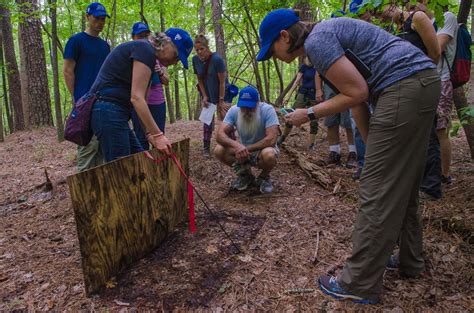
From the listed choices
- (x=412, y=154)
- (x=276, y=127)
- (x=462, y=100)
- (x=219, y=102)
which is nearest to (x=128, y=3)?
(x=219, y=102)

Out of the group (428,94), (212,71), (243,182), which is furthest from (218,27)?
(428,94)

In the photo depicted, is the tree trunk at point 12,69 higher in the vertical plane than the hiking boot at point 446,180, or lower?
higher

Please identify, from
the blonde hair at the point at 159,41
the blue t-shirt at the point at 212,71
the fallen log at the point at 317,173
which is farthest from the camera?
the blue t-shirt at the point at 212,71

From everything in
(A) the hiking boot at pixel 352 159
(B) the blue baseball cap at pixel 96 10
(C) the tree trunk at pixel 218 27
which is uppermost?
(C) the tree trunk at pixel 218 27

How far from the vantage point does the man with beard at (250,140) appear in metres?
4.05

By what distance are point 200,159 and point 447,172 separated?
11.3 feet

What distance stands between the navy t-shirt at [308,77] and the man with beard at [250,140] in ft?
7.15

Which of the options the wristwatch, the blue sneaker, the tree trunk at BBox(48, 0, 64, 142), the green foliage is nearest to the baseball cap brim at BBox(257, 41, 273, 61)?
the wristwatch

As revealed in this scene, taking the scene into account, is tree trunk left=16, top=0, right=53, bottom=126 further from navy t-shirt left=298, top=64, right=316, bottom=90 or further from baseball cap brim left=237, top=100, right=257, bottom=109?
baseball cap brim left=237, top=100, right=257, bottom=109

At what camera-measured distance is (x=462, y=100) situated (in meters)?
4.15

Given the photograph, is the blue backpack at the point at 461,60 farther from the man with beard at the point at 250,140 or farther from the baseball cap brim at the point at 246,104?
the baseball cap brim at the point at 246,104

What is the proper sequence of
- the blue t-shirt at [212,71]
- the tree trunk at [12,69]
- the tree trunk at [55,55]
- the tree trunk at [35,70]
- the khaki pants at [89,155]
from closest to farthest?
the khaki pants at [89,155]
the blue t-shirt at [212,71]
the tree trunk at [55,55]
the tree trunk at [35,70]
the tree trunk at [12,69]

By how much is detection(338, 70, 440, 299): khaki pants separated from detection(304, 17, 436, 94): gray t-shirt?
0.06 m

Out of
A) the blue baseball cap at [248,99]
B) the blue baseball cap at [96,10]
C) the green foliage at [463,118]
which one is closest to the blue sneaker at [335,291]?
the green foliage at [463,118]
